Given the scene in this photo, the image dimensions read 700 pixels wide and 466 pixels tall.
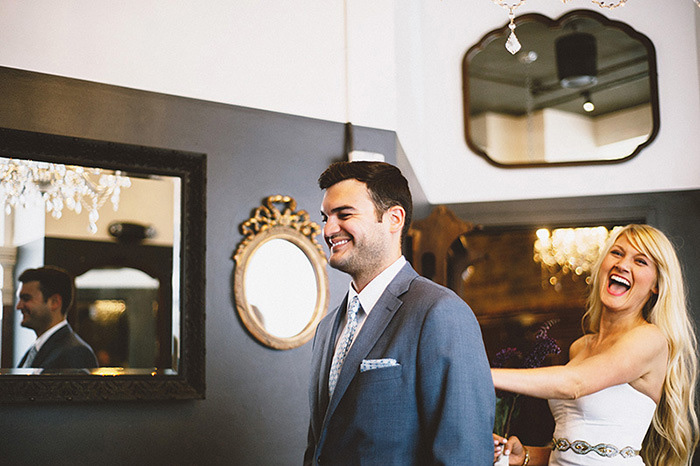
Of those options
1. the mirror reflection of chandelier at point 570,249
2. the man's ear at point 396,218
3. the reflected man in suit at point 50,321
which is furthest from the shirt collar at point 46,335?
the mirror reflection of chandelier at point 570,249

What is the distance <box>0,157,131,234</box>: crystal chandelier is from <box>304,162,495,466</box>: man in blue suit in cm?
130

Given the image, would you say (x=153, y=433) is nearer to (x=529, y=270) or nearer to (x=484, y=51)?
(x=484, y=51)

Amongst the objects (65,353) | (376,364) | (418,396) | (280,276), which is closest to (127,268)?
(65,353)

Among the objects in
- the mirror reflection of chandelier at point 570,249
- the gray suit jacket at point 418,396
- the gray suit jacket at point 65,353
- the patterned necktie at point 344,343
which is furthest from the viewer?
the mirror reflection of chandelier at point 570,249

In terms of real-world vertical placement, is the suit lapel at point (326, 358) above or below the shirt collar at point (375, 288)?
below

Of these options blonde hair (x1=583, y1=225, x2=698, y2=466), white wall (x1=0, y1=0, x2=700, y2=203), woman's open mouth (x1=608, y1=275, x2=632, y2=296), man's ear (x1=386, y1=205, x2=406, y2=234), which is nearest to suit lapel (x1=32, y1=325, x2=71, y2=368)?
white wall (x1=0, y1=0, x2=700, y2=203)

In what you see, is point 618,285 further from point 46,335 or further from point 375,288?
point 46,335

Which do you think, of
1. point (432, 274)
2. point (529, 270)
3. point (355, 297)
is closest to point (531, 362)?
point (355, 297)

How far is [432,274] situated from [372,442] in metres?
2.25

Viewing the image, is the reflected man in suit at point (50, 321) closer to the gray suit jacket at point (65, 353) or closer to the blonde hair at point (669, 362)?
the gray suit jacket at point (65, 353)

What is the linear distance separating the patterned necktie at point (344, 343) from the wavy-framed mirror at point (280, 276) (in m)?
1.40

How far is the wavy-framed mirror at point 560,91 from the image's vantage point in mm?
5086

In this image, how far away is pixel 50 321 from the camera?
9.74 feet

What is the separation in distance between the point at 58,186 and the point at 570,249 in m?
5.90
